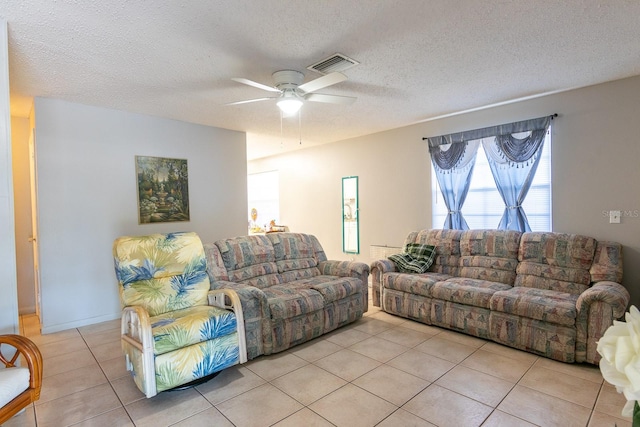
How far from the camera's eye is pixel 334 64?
8.99 feet

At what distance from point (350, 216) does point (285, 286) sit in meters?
2.59

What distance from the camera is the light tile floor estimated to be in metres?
2.04

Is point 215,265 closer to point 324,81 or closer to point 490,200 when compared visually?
point 324,81

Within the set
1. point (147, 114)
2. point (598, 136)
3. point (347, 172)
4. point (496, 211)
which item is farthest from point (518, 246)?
point (147, 114)

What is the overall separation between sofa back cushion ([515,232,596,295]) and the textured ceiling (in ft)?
5.19

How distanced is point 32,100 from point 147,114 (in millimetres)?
1107

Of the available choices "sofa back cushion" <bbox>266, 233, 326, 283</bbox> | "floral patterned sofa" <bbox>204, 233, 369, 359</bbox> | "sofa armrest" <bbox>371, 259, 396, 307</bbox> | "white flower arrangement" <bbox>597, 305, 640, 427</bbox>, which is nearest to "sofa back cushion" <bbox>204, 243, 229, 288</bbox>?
"floral patterned sofa" <bbox>204, 233, 369, 359</bbox>

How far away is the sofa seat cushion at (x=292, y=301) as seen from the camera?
2.94 metres

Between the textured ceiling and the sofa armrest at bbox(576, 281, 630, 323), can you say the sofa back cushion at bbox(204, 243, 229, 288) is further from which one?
the sofa armrest at bbox(576, 281, 630, 323)

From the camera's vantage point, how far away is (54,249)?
11.8 feet

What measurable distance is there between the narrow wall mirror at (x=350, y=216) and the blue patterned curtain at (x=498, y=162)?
1564 mm

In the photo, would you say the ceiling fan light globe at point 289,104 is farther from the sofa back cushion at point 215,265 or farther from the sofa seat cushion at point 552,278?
the sofa seat cushion at point 552,278

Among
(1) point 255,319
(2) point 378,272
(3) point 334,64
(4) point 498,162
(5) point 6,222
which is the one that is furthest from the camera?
(2) point 378,272

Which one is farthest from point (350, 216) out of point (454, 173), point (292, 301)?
point (292, 301)
